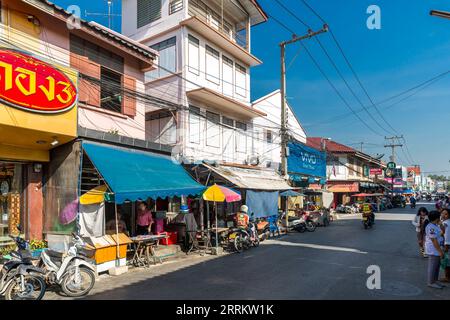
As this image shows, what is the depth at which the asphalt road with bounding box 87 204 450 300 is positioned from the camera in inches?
288

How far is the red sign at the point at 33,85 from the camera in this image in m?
8.18

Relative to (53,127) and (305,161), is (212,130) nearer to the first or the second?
(53,127)

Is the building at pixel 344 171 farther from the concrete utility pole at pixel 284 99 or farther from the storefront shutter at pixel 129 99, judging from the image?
the storefront shutter at pixel 129 99

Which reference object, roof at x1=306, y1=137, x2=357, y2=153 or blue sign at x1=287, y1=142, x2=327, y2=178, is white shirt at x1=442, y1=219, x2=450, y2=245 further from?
roof at x1=306, y1=137, x2=357, y2=153

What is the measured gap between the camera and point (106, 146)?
1110 centimetres

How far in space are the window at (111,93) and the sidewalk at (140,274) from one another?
6426 millimetres

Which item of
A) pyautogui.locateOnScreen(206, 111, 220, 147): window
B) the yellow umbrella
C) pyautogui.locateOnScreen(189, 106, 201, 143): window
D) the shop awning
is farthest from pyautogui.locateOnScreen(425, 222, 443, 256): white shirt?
pyautogui.locateOnScreen(206, 111, 220, 147): window

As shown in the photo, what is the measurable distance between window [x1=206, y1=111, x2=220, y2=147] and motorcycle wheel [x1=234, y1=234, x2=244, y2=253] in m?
5.94

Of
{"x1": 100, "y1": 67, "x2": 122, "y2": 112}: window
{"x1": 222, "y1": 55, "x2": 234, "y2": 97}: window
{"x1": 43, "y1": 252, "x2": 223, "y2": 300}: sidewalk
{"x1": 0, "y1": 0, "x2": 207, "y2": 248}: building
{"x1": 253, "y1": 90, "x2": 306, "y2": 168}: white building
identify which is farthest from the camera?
{"x1": 253, "y1": 90, "x2": 306, "y2": 168}: white building

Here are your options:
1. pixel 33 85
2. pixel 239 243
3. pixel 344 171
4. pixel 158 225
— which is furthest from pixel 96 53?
pixel 344 171

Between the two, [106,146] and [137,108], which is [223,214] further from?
[106,146]

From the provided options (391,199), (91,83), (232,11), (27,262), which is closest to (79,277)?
(27,262)

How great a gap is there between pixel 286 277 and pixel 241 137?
12809 mm

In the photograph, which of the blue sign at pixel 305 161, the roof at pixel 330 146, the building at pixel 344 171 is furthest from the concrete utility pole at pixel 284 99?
the roof at pixel 330 146
